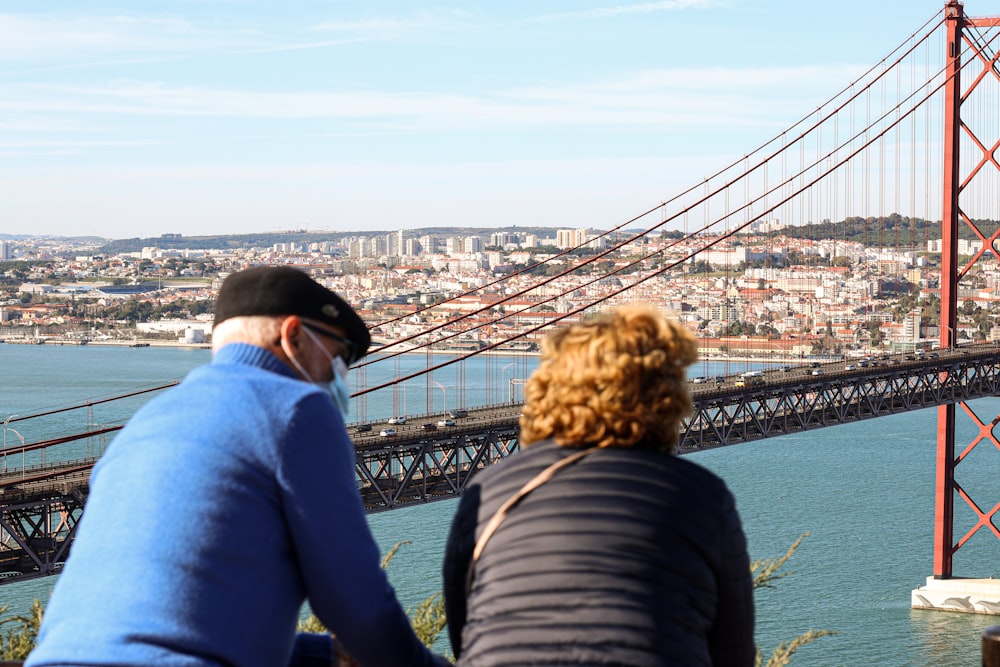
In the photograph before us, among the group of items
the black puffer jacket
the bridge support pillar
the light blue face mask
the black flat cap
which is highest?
the black flat cap

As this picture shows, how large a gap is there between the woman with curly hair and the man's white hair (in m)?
0.30

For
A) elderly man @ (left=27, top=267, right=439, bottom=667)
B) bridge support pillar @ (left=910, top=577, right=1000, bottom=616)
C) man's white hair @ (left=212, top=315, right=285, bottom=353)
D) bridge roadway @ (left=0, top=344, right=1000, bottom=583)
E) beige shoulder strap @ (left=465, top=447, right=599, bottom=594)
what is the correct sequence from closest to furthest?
elderly man @ (left=27, top=267, right=439, bottom=667) → beige shoulder strap @ (left=465, top=447, right=599, bottom=594) → man's white hair @ (left=212, top=315, right=285, bottom=353) → bridge roadway @ (left=0, top=344, right=1000, bottom=583) → bridge support pillar @ (left=910, top=577, right=1000, bottom=616)

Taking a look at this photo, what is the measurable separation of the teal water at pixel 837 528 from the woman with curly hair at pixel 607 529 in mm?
6606

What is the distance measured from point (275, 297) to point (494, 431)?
13.7 meters

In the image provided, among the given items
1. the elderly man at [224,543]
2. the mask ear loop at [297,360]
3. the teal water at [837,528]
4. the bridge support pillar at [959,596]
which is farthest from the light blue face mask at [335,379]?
the bridge support pillar at [959,596]

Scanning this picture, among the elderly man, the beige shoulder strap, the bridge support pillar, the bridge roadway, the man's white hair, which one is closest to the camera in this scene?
the elderly man

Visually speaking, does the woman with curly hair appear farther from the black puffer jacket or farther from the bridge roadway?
the bridge roadway

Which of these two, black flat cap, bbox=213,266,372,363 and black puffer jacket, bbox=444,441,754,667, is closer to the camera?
black puffer jacket, bbox=444,441,754,667

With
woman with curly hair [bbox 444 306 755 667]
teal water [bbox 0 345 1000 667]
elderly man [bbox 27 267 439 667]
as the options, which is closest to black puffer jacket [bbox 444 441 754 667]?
woman with curly hair [bbox 444 306 755 667]

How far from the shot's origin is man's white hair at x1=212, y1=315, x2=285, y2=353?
5.02 feet

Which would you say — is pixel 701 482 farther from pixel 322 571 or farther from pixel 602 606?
pixel 322 571

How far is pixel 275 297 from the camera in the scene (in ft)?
5.06

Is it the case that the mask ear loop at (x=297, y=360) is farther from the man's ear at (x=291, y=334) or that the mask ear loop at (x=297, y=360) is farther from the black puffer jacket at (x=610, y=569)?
the black puffer jacket at (x=610, y=569)

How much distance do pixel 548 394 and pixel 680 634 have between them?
27cm
